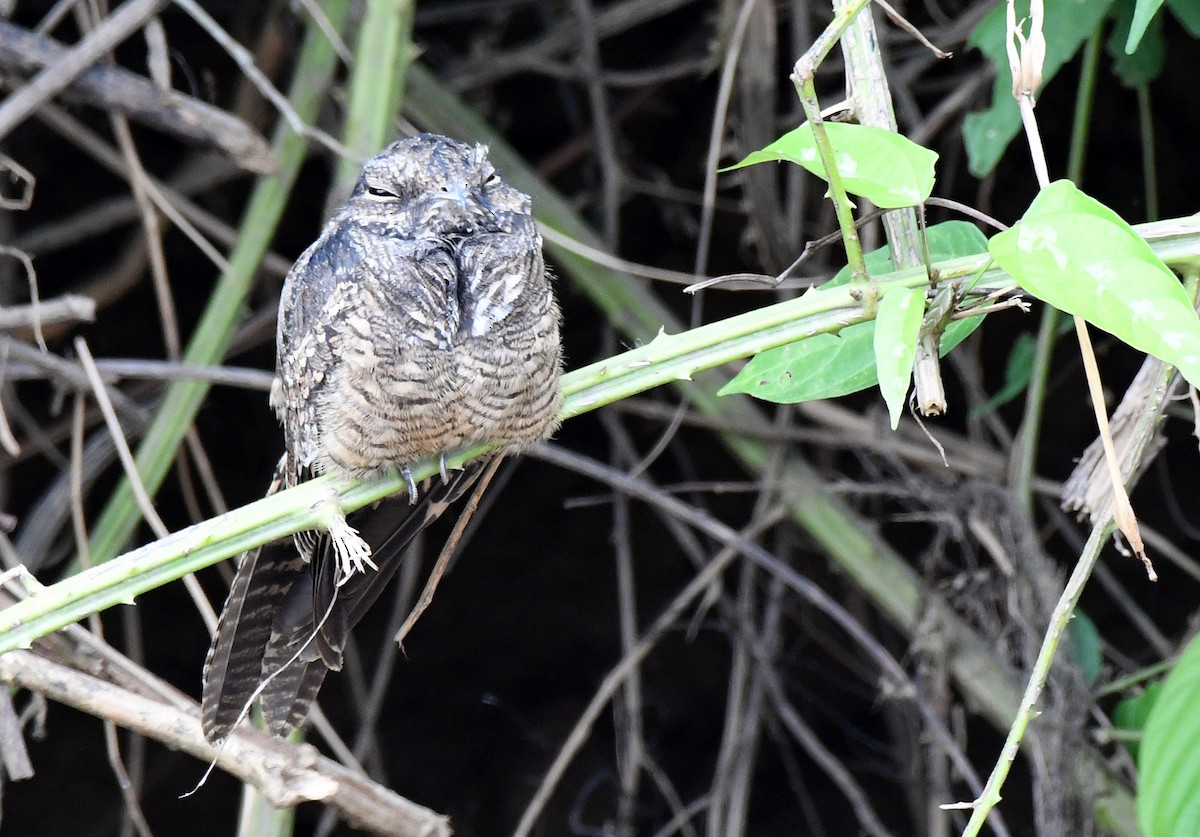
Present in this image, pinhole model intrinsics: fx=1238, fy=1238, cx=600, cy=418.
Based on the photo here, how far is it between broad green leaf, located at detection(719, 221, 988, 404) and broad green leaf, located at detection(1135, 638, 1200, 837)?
0.74 m

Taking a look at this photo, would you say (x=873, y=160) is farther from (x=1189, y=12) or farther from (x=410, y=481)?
(x=1189, y=12)

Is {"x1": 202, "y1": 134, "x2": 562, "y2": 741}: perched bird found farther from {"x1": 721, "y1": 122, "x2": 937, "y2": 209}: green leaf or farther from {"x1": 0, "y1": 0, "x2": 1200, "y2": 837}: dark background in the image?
{"x1": 0, "y1": 0, "x2": 1200, "y2": 837}: dark background

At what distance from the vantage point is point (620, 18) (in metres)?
2.68

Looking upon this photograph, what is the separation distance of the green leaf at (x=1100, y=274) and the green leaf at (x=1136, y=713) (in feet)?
4.53

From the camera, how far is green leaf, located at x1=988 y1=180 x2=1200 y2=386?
80 cm

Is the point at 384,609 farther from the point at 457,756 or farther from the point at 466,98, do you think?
the point at 466,98

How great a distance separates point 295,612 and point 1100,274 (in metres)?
1.23

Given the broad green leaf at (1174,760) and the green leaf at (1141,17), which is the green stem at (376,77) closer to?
the green leaf at (1141,17)

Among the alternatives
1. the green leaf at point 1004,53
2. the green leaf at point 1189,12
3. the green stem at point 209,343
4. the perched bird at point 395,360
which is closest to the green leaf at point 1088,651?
the green leaf at point 1004,53

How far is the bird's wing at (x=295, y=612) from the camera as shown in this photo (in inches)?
64.2

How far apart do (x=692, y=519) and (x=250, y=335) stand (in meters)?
0.99

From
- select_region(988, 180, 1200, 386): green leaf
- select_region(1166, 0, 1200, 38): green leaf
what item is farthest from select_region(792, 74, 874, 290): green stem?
select_region(1166, 0, 1200, 38): green leaf

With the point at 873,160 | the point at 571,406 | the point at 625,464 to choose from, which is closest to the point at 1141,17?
the point at 873,160

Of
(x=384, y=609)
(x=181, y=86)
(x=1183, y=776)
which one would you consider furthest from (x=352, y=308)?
(x=384, y=609)
